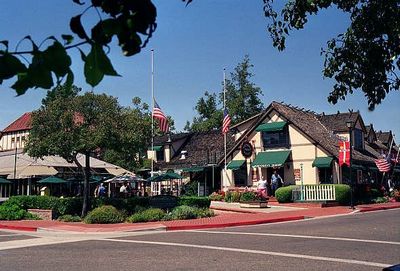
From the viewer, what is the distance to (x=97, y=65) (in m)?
2.01

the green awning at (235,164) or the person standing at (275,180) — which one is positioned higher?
the green awning at (235,164)

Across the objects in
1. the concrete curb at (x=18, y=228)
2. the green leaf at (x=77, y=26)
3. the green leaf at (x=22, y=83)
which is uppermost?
the green leaf at (x=77, y=26)

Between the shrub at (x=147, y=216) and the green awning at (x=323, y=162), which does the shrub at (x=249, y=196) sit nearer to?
the shrub at (x=147, y=216)

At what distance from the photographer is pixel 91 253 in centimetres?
1174

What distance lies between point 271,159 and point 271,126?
2.56 m

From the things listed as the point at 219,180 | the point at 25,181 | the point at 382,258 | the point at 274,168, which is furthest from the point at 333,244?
the point at 25,181

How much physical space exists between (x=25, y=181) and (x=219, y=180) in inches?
676

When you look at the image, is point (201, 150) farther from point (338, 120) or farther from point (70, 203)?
point (70, 203)

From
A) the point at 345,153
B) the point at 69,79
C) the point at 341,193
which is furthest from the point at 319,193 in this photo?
the point at 69,79

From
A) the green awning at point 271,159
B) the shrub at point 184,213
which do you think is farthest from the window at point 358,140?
the shrub at point 184,213

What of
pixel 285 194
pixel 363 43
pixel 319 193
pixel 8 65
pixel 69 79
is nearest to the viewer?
pixel 8 65

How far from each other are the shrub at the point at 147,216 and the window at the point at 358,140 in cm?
2278

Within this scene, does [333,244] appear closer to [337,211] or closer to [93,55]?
[93,55]

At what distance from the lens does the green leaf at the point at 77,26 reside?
199 cm
